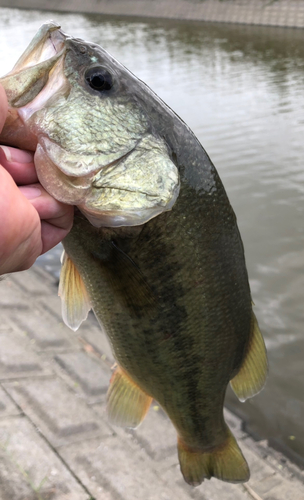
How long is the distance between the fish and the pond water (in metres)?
1.63

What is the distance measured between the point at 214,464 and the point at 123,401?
56 cm

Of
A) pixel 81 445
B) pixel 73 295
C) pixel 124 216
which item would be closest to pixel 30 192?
pixel 124 216

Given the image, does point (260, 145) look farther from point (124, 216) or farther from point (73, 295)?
point (124, 216)

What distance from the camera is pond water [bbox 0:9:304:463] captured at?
4160mm

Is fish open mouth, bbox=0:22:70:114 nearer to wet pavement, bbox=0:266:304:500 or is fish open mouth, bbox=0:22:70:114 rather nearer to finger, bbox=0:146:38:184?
finger, bbox=0:146:38:184

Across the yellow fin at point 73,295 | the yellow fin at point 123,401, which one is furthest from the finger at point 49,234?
the yellow fin at point 123,401

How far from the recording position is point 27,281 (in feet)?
16.7

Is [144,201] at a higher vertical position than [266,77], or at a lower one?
higher

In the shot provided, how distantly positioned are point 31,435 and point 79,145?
6.85ft

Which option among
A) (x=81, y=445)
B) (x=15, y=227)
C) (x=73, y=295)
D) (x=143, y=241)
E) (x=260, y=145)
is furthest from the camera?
(x=260, y=145)

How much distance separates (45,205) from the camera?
138 centimetres

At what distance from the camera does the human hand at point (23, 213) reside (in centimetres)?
118

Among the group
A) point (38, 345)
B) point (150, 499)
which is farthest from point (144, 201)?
point (38, 345)

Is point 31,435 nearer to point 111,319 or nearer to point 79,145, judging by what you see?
point 111,319
